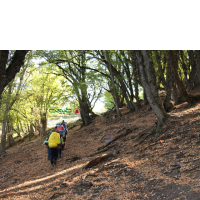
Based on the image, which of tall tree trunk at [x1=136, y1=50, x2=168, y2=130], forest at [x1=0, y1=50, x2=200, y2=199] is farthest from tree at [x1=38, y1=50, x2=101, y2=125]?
tall tree trunk at [x1=136, y1=50, x2=168, y2=130]

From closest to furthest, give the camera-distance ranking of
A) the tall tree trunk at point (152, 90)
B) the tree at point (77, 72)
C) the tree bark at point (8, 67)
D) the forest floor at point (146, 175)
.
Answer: the forest floor at point (146, 175), the tree bark at point (8, 67), the tall tree trunk at point (152, 90), the tree at point (77, 72)

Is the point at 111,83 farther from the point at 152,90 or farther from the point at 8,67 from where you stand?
the point at 8,67

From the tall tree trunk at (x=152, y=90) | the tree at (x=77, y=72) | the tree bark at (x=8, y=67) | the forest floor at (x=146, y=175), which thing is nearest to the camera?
the forest floor at (x=146, y=175)

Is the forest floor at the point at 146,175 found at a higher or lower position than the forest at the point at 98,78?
lower

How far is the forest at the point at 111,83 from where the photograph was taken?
8.91 meters

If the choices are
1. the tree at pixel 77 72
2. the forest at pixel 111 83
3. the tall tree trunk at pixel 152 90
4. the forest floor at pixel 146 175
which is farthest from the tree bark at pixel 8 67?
the tree at pixel 77 72

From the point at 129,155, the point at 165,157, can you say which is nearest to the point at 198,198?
the point at 165,157

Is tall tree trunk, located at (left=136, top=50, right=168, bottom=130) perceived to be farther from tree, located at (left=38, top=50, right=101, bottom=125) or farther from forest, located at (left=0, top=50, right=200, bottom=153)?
tree, located at (left=38, top=50, right=101, bottom=125)

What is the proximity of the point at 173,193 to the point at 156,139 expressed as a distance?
14.7ft

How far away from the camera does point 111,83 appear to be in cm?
1691

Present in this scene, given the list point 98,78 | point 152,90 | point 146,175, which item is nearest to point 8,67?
point 146,175

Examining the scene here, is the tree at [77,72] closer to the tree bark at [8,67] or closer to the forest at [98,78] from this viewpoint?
the forest at [98,78]
